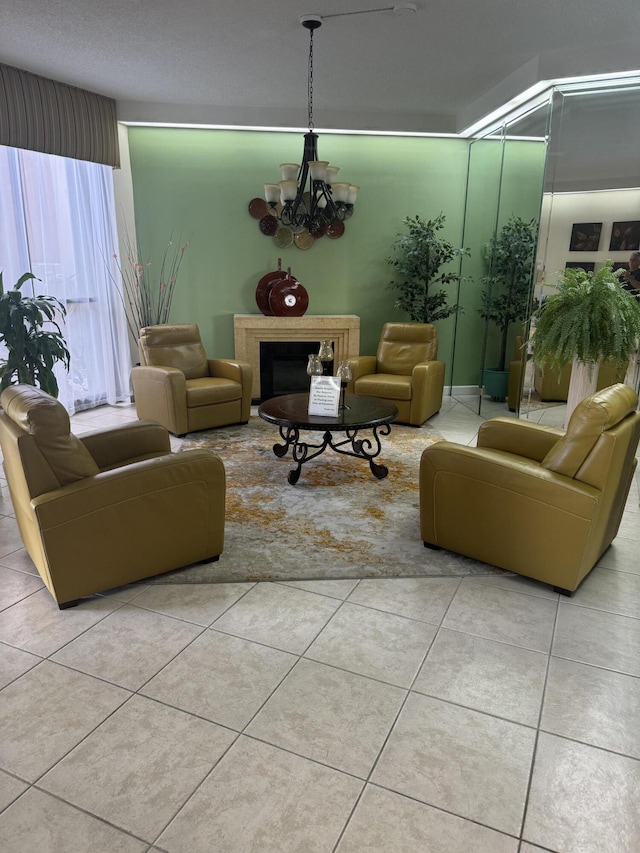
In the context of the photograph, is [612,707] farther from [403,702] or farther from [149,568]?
[149,568]

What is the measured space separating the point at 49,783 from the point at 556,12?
4404mm

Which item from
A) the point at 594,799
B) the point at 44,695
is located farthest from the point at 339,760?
the point at 44,695

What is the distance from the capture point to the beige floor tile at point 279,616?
2.41 m

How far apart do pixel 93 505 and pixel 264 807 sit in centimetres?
135

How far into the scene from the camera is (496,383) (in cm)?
620

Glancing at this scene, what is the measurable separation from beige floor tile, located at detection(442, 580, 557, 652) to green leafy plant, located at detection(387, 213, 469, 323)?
4.10 meters

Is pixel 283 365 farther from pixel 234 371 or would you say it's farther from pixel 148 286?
pixel 148 286

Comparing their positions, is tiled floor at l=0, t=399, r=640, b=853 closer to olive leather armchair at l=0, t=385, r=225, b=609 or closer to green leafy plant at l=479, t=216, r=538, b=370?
olive leather armchair at l=0, t=385, r=225, b=609

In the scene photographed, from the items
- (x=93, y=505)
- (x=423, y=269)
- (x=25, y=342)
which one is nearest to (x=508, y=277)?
(x=423, y=269)

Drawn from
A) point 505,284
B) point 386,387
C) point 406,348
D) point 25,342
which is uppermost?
point 505,284

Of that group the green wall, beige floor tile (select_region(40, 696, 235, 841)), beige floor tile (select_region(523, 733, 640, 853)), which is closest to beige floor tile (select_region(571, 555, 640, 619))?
beige floor tile (select_region(523, 733, 640, 853))

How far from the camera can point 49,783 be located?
5.70 feet

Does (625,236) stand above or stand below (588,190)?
below

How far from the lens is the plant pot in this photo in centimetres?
613
